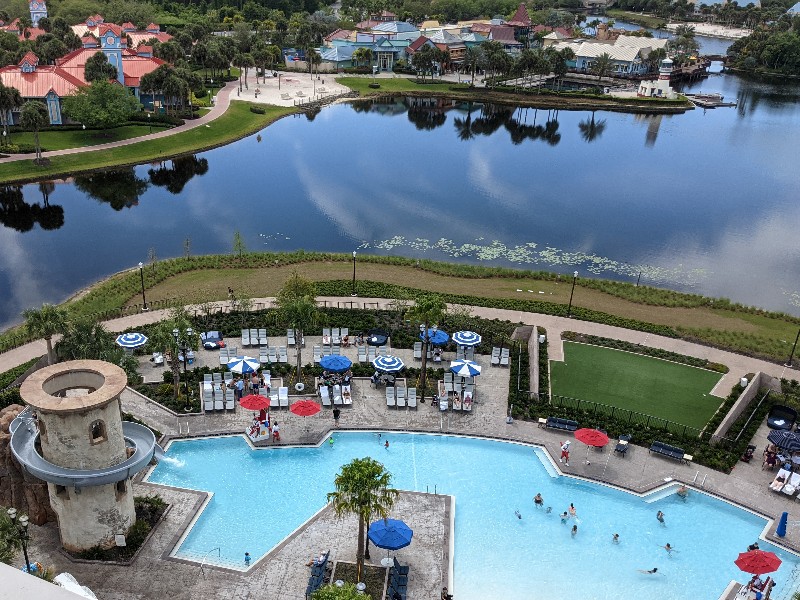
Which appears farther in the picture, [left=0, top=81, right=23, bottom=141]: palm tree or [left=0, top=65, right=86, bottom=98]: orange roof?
[left=0, top=65, right=86, bottom=98]: orange roof

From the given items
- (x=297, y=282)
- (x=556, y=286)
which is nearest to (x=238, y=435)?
(x=297, y=282)

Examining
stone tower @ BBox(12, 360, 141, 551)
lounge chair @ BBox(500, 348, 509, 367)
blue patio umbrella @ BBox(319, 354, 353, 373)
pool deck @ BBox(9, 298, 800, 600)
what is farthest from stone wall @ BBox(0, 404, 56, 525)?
lounge chair @ BBox(500, 348, 509, 367)

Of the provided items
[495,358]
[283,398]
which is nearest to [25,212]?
[283,398]

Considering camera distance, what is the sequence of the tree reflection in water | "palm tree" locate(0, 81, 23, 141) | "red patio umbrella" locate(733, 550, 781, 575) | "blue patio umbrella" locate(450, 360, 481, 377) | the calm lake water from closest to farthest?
"red patio umbrella" locate(733, 550, 781, 575), "blue patio umbrella" locate(450, 360, 481, 377), the calm lake water, the tree reflection in water, "palm tree" locate(0, 81, 23, 141)

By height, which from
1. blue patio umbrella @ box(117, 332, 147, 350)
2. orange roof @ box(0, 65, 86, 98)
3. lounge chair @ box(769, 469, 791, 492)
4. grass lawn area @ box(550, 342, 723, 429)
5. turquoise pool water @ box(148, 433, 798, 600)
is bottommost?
turquoise pool water @ box(148, 433, 798, 600)

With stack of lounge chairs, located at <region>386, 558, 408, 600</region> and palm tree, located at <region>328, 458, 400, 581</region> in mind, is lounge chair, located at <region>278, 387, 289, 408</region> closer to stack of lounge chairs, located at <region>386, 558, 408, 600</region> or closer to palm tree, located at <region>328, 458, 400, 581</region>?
palm tree, located at <region>328, 458, 400, 581</region>

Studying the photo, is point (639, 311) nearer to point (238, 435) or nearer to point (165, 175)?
point (238, 435)

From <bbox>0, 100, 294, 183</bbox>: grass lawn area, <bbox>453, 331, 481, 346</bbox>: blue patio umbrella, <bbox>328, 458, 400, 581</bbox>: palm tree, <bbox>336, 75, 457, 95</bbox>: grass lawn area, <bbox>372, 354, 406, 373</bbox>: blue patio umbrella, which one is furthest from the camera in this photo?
<bbox>336, 75, 457, 95</bbox>: grass lawn area

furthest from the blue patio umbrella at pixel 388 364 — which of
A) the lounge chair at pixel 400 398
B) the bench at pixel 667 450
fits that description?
the bench at pixel 667 450
